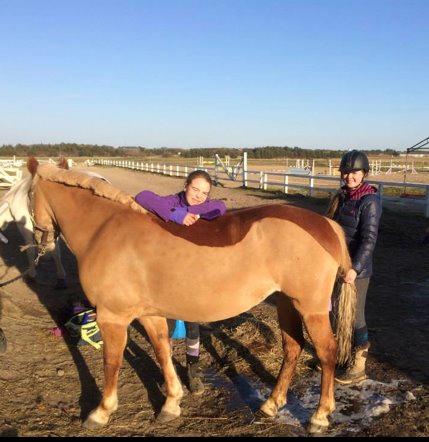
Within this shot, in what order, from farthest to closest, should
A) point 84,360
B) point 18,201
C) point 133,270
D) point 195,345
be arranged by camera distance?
1. point 18,201
2. point 84,360
3. point 195,345
4. point 133,270

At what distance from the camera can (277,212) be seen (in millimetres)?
3049

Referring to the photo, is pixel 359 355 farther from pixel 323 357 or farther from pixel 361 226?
pixel 361 226

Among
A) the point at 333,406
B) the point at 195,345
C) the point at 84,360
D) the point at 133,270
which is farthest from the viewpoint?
the point at 84,360

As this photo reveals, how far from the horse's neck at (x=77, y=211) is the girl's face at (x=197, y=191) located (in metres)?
0.61

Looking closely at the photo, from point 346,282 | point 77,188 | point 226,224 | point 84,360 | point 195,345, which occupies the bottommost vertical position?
point 84,360

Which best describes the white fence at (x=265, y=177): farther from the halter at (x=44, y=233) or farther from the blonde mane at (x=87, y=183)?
the halter at (x=44, y=233)

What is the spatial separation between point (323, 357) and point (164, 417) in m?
1.32

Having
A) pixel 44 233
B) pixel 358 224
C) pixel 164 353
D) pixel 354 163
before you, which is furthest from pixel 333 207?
pixel 44 233

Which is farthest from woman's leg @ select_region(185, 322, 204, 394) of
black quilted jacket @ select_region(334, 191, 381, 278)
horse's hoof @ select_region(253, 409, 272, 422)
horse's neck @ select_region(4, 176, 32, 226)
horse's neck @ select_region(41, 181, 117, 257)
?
horse's neck @ select_region(4, 176, 32, 226)

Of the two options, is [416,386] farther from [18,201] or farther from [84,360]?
[18,201]

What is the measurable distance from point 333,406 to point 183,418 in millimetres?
1173

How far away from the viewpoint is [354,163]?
345 cm

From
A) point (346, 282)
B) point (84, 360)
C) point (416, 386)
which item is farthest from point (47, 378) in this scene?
point (416, 386)

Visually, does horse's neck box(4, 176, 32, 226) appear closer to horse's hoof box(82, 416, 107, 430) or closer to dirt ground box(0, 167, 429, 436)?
dirt ground box(0, 167, 429, 436)
